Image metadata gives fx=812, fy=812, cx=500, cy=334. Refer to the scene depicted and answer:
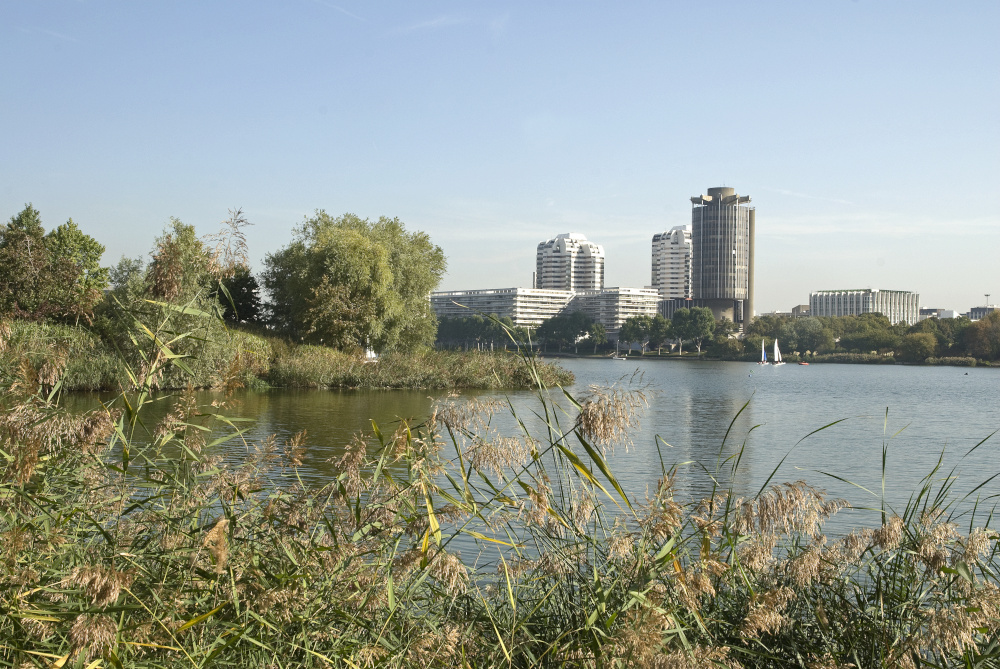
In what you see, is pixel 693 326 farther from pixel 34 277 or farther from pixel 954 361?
pixel 34 277

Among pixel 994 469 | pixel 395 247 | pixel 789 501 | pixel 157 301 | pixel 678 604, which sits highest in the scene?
pixel 395 247

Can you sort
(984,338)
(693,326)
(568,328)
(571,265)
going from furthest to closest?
(571,265) → (693,326) → (568,328) → (984,338)

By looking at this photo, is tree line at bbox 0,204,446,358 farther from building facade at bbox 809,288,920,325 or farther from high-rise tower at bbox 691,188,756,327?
building facade at bbox 809,288,920,325

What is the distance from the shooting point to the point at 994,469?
1287 centimetres

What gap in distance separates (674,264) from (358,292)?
154 meters

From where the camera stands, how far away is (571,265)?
15612 cm

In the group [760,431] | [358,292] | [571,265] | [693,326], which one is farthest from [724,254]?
[760,431]

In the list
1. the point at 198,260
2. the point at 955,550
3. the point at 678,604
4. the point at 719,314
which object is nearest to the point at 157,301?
the point at 198,260

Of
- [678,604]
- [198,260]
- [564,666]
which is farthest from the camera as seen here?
[198,260]

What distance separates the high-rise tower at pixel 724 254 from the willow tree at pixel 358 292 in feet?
378

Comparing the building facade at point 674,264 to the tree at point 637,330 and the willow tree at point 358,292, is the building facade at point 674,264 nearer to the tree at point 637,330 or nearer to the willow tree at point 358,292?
the tree at point 637,330

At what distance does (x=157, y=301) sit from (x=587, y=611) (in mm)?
2069

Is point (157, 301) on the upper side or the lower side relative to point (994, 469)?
upper

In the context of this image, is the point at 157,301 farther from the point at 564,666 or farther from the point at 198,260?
the point at 564,666
